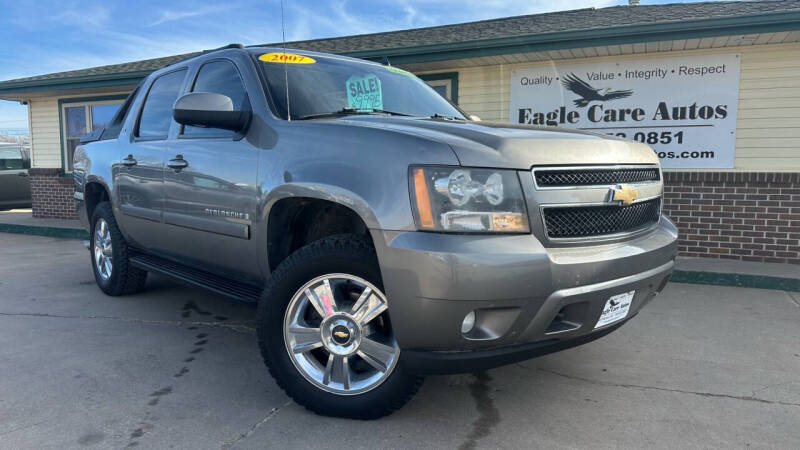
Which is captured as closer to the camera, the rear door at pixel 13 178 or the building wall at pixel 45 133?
the building wall at pixel 45 133

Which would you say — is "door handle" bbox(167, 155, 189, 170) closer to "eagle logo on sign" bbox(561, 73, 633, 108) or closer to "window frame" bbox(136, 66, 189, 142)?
"window frame" bbox(136, 66, 189, 142)

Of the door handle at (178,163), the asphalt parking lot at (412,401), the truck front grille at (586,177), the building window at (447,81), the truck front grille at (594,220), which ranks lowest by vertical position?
the asphalt parking lot at (412,401)

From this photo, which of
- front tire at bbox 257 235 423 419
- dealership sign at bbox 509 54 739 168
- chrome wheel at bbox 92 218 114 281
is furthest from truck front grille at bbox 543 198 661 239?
dealership sign at bbox 509 54 739 168

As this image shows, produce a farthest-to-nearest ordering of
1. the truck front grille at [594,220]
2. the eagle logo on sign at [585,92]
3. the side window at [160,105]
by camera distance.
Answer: the eagle logo on sign at [585,92] → the side window at [160,105] → the truck front grille at [594,220]

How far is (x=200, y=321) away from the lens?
14.5ft

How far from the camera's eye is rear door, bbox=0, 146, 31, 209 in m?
13.6

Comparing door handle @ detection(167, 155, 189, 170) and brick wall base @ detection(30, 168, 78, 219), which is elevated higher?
door handle @ detection(167, 155, 189, 170)


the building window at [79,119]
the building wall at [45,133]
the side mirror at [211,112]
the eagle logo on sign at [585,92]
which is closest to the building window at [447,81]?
the eagle logo on sign at [585,92]

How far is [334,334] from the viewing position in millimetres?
2682

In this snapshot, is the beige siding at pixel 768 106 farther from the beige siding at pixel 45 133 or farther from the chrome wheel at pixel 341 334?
the beige siding at pixel 45 133

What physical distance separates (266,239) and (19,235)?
367 inches

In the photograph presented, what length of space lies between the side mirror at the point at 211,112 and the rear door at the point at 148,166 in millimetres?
850

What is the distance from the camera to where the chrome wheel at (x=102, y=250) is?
16.5 feet

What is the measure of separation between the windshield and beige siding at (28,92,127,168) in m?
10.4
